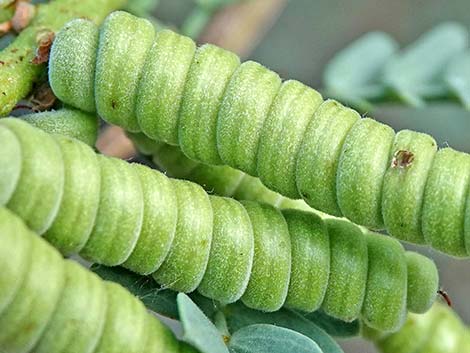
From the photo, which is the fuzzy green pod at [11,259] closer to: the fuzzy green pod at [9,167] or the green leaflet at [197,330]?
the fuzzy green pod at [9,167]

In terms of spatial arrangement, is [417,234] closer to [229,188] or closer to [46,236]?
[229,188]

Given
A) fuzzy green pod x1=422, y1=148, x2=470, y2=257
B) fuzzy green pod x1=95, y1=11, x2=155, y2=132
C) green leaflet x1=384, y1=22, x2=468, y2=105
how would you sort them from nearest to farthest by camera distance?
fuzzy green pod x1=422, y1=148, x2=470, y2=257, fuzzy green pod x1=95, y1=11, x2=155, y2=132, green leaflet x1=384, y1=22, x2=468, y2=105

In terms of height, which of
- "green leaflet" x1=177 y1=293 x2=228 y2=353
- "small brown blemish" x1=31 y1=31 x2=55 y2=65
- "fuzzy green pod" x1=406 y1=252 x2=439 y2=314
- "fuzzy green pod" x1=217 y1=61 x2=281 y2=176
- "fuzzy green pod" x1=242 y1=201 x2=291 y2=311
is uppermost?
"fuzzy green pod" x1=217 y1=61 x2=281 y2=176

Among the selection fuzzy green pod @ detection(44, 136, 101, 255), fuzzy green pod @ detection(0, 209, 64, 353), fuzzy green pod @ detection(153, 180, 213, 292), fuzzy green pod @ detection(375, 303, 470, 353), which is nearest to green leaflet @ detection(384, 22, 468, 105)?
fuzzy green pod @ detection(375, 303, 470, 353)

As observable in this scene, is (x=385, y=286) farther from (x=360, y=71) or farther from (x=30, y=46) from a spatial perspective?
(x=360, y=71)

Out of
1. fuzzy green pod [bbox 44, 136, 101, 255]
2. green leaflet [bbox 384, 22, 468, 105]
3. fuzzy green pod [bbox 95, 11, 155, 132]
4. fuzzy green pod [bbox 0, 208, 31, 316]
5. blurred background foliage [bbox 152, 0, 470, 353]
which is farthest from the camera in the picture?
blurred background foliage [bbox 152, 0, 470, 353]

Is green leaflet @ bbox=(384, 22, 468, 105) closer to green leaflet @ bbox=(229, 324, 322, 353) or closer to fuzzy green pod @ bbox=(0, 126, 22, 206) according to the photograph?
green leaflet @ bbox=(229, 324, 322, 353)

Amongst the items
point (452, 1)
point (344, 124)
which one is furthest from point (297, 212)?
point (452, 1)
